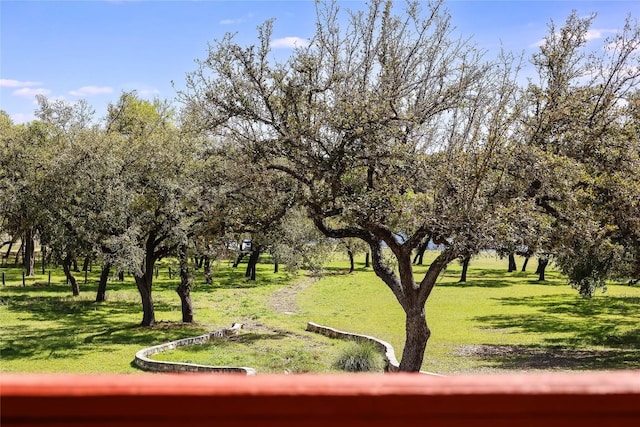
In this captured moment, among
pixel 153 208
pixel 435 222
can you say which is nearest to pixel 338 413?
pixel 435 222

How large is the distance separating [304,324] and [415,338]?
12907mm

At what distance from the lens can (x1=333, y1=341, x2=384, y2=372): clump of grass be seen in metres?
17.0

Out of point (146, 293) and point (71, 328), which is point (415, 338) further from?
point (71, 328)

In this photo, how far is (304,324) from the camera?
27.2 metres

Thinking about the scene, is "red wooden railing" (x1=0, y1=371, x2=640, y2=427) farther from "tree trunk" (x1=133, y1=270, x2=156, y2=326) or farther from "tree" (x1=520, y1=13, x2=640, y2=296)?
"tree trunk" (x1=133, y1=270, x2=156, y2=326)

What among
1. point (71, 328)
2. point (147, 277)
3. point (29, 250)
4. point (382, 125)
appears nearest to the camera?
point (382, 125)

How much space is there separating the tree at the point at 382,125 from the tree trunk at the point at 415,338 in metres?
0.03

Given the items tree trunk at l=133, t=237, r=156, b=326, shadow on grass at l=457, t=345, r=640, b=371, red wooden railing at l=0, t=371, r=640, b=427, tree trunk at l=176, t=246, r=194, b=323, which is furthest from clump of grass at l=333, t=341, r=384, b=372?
red wooden railing at l=0, t=371, r=640, b=427

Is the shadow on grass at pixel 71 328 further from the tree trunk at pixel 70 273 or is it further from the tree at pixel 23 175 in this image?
the tree at pixel 23 175

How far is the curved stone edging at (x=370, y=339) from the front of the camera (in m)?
17.8

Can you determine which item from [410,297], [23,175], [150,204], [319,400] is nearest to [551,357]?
[410,297]

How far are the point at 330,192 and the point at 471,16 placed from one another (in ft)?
17.4

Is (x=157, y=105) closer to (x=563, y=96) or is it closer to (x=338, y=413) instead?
(x=563, y=96)

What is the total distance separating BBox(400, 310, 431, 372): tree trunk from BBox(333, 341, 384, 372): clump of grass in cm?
225
